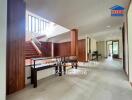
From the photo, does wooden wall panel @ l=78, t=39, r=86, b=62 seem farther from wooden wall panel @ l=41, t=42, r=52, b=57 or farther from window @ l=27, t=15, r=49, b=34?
window @ l=27, t=15, r=49, b=34

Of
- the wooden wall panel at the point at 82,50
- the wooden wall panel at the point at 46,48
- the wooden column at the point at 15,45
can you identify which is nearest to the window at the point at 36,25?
the wooden wall panel at the point at 46,48

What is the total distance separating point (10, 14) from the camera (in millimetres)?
2994

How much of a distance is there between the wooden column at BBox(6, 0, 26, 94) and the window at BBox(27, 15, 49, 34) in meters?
5.53

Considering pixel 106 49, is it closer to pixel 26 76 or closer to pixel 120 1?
pixel 120 1

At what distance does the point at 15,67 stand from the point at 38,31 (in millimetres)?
6695

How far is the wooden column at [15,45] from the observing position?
9.75ft

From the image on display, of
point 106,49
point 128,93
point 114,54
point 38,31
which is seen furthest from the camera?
point 106,49

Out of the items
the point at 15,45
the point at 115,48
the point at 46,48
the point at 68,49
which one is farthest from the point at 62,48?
the point at 15,45

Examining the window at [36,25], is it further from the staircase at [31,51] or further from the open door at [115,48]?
the open door at [115,48]

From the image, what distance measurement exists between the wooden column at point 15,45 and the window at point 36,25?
553 cm

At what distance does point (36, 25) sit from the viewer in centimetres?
951

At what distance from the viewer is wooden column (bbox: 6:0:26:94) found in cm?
297

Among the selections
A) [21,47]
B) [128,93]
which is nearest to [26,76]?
[21,47]

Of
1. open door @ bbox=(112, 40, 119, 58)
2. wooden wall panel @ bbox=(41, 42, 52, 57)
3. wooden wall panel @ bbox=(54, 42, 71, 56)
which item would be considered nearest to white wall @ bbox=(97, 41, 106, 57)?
open door @ bbox=(112, 40, 119, 58)
